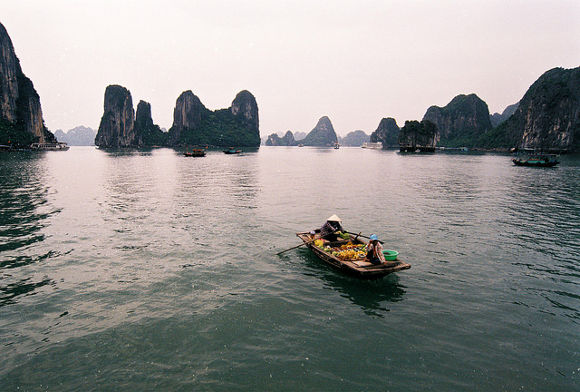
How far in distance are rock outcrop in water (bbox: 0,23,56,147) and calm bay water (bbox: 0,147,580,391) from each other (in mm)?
170250

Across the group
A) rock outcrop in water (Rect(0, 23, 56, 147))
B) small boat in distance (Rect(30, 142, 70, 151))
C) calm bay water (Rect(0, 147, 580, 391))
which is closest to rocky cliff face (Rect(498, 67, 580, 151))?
calm bay water (Rect(0, 147, 580, 391))

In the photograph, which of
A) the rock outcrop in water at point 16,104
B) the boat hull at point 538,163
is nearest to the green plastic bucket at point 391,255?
the boat hull at point 538,163

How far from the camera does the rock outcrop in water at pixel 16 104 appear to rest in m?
150

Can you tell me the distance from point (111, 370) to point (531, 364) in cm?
1196

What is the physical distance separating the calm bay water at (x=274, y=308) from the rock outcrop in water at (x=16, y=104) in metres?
170

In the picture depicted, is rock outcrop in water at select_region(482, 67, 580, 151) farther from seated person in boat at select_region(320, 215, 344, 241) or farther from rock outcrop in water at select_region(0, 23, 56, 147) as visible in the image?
rock outcrop in water at select_region(0, 23, 56, 147)

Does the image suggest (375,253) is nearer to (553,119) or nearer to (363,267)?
(363,267)

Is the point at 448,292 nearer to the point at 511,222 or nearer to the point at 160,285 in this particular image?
the point at 160,285

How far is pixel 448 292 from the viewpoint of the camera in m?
13.2

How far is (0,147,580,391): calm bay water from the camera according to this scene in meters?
8.52

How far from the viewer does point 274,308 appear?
39.1ft

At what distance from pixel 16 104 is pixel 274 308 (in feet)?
701

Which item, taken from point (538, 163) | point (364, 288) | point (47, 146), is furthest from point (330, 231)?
point (47, 146)

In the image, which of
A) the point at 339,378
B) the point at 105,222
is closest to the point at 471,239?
A: the point at 339,378
